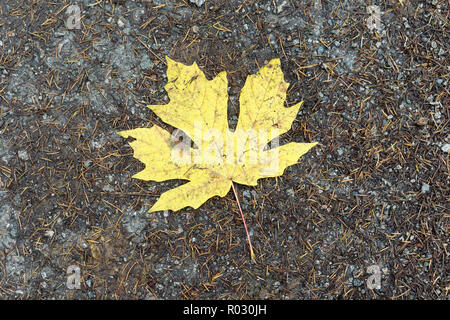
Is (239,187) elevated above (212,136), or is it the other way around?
(212,136)

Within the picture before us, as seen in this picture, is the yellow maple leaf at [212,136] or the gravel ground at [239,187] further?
the gravel ground at [239,187]

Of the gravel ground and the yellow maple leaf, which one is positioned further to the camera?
the gravel ground

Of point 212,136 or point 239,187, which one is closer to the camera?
point 212,136
